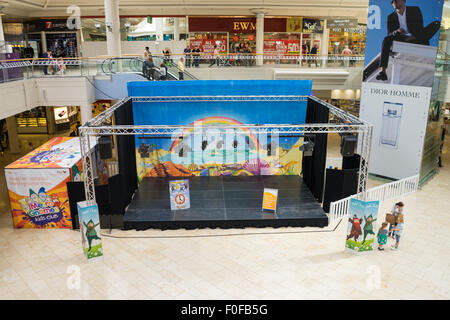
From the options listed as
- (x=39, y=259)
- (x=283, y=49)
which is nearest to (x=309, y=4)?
(x=283, y=49)

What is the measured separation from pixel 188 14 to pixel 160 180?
14025mm

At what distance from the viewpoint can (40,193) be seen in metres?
10.1

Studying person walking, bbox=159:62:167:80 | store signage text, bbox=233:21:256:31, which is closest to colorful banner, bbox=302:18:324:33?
store signage text, bbox=233:21:256:31

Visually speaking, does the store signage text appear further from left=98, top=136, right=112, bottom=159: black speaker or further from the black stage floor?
left=98, top=136, right=112, bottom=159: black speaker

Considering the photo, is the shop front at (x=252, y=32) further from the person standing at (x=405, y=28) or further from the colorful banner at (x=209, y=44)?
the person standing at (x=405, y=28)

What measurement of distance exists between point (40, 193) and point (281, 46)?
61.4 ft

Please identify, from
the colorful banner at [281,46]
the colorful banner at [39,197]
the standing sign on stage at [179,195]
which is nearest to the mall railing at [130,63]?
the colorful banner at [39,197]

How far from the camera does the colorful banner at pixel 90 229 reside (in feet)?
27.8

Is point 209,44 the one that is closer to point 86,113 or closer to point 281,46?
point 281,46

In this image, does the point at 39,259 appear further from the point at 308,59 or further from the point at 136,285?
the point at 308,59

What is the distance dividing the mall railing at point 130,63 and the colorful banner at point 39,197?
4.53 metres

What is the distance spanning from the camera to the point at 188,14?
77.7 ft

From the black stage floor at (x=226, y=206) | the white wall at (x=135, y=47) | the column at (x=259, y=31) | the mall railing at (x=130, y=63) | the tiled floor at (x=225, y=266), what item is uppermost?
the column at (x=259, y=31)

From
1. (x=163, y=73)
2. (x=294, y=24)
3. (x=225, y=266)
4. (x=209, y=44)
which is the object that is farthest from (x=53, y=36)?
(x=225, y=266)
